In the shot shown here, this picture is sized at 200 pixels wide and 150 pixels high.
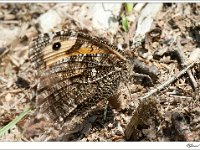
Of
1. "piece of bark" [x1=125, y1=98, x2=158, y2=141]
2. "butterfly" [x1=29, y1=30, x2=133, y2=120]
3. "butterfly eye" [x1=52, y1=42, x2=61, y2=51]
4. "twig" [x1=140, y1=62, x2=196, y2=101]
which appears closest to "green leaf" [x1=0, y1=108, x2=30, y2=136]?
"butterfly" [x1=29, y1=30, x2=133, y2=120]

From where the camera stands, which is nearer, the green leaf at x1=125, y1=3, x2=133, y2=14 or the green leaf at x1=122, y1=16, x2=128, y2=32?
the green leaf at x1=122, y1=16, x2=128, y2=32

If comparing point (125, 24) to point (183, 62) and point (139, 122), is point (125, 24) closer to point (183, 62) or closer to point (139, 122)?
point (183, 62)

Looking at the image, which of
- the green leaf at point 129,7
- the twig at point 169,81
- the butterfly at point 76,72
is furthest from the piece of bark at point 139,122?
the green leaf at point 129,7

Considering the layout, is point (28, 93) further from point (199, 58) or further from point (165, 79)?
point (199, 58)

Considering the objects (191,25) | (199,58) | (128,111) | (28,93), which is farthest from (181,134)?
(28,93)

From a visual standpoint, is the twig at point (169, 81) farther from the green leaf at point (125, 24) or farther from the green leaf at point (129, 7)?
the green leaf at point (129, 7)

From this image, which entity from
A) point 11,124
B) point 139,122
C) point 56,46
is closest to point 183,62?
point 139,122

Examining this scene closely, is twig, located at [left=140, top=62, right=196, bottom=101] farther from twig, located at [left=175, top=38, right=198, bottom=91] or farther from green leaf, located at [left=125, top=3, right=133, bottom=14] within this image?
green leaf, located at [left=125, top=3, right=133, bottom=14]

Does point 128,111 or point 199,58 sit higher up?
point 199,58
